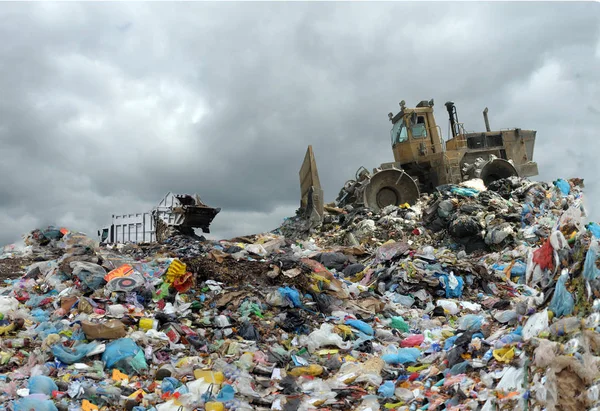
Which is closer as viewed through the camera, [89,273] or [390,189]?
[89,273]

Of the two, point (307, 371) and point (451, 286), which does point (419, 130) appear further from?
point (307, 371)

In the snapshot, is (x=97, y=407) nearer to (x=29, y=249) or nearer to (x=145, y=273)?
(x=145, y=273)

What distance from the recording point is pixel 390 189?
12.6 meters

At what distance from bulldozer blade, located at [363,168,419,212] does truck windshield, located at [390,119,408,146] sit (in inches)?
53.4

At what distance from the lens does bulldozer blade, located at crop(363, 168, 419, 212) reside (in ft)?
40.8

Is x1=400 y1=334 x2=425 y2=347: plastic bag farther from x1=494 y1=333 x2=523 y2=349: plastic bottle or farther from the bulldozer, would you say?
the bulldozer

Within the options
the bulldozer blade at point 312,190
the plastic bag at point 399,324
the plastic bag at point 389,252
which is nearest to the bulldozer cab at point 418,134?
the bulldozer blade at point 312,190

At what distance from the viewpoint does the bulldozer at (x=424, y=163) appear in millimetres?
12453

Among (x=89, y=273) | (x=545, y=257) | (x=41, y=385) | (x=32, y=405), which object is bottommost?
(x=32, y=405)

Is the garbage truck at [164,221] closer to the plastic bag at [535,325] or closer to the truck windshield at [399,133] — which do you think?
the truck windshield at [399,133]

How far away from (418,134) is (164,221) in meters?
6.74

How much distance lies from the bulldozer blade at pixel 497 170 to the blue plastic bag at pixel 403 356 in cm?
931

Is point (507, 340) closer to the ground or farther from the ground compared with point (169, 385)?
farther from the ground

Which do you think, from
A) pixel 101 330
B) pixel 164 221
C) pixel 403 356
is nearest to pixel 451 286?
pixel 403 356
